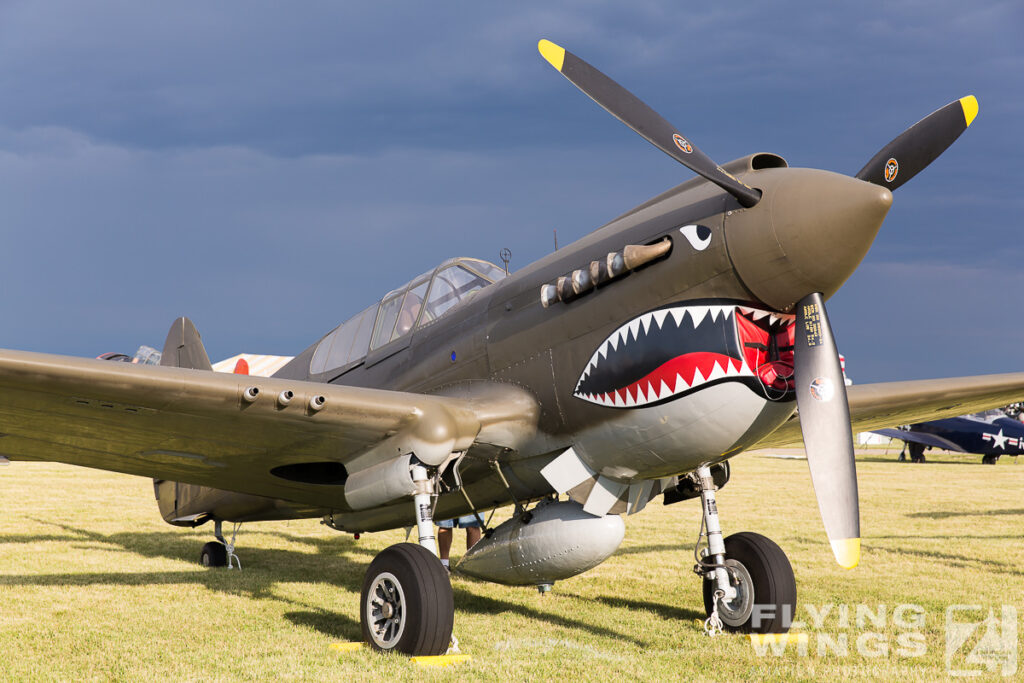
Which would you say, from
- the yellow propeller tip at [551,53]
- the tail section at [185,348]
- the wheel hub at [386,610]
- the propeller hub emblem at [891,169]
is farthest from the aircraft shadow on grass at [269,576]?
the yellow propeller tip at [551,53]

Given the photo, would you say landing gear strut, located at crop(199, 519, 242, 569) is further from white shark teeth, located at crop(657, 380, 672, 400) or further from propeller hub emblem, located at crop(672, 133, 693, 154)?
propeller hub emblem, located at crop(672, 133, 693, 154)

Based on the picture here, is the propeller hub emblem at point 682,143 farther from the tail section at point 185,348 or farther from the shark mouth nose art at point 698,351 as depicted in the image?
the tail section at point 185,348

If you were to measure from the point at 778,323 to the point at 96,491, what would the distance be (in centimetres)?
1785

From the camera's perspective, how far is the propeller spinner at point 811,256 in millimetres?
4508

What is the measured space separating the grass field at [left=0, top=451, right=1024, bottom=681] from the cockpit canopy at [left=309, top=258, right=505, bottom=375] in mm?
2417

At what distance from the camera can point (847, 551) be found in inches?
175

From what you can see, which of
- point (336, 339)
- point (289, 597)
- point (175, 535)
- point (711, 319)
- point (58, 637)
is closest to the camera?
point (711, 319)

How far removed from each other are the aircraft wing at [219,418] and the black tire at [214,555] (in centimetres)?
325

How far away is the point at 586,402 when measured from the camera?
5.43 metres

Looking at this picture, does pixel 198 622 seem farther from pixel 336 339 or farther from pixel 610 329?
pixel 610 329

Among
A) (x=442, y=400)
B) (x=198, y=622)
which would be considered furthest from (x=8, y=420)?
(x=442, y=400)

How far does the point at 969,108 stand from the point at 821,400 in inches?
107

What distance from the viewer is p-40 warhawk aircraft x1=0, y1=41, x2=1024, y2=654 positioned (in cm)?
475

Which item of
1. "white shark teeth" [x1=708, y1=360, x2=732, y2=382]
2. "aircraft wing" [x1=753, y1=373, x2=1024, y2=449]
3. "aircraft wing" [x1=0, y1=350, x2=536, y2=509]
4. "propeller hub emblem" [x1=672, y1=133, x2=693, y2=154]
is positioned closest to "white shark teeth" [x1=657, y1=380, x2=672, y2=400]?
"white shark teeth" [x1=708, y1=360, x2=732, y2=382]
